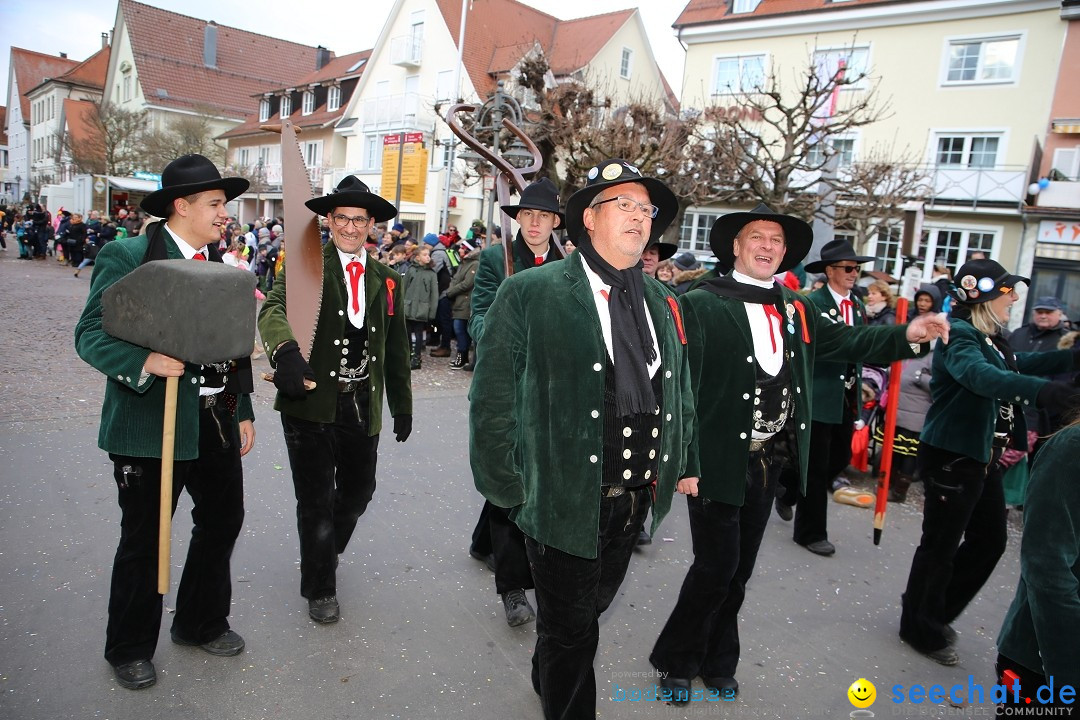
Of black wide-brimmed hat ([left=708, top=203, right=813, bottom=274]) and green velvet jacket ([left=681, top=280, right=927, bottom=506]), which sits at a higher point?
black wide-brimmed hat ([left=708, top=203, right=813, bottom=274])

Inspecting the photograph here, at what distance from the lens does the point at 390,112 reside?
115 feet

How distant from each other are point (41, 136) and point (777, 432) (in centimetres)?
7495

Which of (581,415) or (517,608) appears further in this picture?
(517,608)

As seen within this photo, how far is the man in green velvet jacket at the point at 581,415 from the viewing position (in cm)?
251

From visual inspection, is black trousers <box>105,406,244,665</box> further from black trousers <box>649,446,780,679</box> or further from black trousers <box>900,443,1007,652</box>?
black trousers <box>900,443,1007,652</box>

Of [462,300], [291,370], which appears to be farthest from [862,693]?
[462,300]

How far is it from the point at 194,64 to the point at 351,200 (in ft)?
187

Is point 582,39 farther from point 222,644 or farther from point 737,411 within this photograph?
point 222,644

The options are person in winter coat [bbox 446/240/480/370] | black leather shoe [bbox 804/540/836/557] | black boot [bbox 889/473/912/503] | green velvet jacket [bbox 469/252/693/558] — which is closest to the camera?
green velvet jacket [bbox 469/252/693/558]

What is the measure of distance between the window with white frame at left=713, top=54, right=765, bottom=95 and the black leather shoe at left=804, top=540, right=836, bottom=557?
23382 millimetres

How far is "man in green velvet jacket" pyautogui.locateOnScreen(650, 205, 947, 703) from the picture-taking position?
3227mm

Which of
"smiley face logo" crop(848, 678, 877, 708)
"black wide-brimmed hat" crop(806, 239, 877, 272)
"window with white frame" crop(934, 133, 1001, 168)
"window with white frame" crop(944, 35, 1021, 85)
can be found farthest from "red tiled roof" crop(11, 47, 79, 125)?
"smiley face logo" crop(848, 678, 877, 708)

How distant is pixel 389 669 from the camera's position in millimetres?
3338

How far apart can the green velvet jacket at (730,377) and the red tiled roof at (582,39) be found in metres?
31.1
